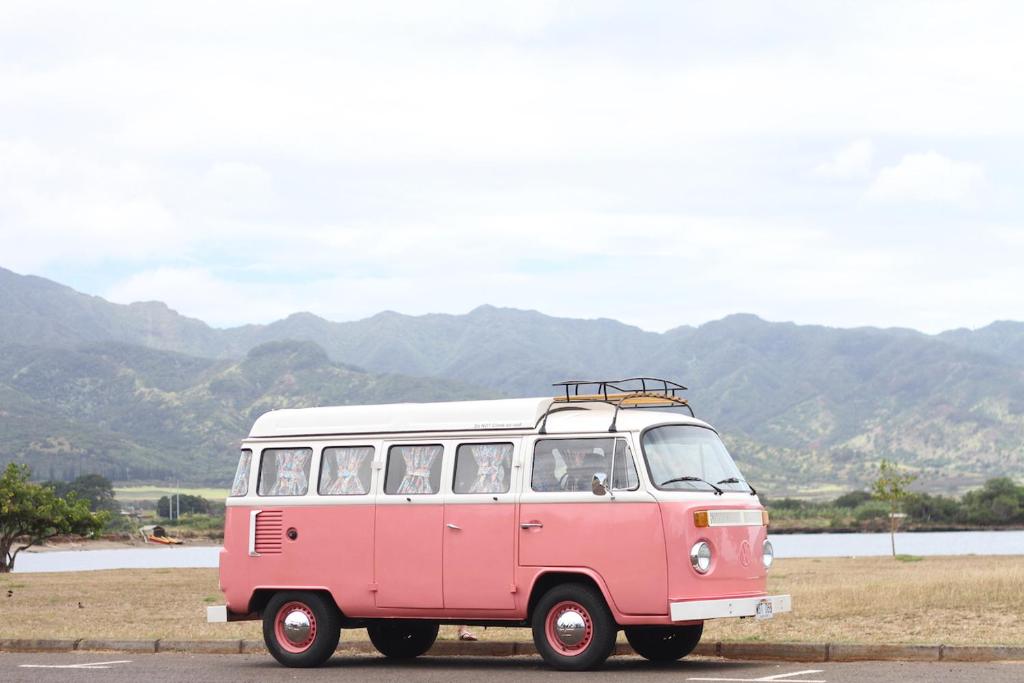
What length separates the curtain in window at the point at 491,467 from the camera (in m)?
→ 16.5

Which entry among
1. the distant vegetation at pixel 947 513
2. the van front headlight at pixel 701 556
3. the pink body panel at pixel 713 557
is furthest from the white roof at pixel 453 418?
the distant vegetation at pixel 947 513

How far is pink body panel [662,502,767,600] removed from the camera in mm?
15367

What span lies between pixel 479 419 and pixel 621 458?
1.85 metres

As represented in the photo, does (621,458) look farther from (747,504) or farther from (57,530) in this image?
(57,530)

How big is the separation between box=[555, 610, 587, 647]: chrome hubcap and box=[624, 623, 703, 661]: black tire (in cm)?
128

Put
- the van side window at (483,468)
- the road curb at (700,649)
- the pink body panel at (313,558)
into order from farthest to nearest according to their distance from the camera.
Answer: the pink body panel at (313,558)
the van side window at (483,468)
the road curb at (700,649)

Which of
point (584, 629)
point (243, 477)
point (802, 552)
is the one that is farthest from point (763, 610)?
point (802, 552)

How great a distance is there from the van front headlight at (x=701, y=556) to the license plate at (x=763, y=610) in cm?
78

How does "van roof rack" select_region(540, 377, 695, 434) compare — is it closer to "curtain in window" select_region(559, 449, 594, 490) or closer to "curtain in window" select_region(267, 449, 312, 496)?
"curtain in window" select_region(559, 449, 594, 490)

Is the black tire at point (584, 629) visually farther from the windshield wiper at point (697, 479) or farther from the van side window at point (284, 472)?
the van side window at point (284, 472)

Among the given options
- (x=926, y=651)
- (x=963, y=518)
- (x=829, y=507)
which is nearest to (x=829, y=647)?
(x=926, y=651)

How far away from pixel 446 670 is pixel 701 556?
3270 mm

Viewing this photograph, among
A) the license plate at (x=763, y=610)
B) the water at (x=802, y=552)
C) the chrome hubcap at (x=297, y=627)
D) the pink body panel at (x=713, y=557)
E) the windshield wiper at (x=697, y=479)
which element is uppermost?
the windshield wiper at (x=697, y=479)

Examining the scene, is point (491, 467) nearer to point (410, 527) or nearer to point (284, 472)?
point (410, 527)
